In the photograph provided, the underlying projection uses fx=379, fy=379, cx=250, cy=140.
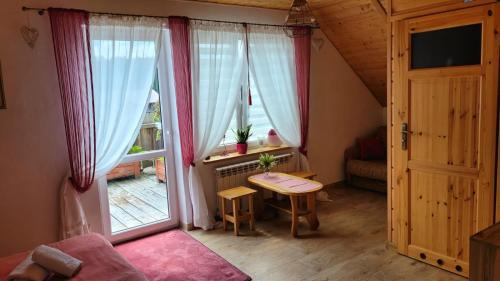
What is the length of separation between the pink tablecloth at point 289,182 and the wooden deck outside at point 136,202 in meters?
1.04

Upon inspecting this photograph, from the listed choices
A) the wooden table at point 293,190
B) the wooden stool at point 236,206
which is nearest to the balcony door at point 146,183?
the wooden stool at point 236,206

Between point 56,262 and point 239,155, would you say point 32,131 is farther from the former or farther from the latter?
point 239,155

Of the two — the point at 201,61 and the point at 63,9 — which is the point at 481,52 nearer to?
the point at 201,61

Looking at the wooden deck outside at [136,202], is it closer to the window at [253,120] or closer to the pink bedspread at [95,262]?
the window at [253,120]

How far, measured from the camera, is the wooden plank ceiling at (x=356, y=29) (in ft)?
13.5

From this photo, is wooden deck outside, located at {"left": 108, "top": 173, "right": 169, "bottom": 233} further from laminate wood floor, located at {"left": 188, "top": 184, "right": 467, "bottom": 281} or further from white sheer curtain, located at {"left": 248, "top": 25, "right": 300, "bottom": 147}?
white sheer curtain, located at {"left": 248, "top": 25, "right": 300, "bottom": 147}

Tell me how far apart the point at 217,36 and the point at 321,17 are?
1437 mm

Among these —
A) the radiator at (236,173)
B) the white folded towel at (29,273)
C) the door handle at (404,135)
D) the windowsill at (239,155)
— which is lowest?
the white folded towel at (29,273)

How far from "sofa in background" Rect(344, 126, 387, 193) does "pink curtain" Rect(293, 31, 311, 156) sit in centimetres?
91

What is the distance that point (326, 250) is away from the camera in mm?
3379

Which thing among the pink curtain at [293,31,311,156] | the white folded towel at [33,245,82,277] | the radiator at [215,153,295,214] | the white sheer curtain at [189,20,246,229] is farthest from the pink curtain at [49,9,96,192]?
the pink curtain at [293,31,311,156]

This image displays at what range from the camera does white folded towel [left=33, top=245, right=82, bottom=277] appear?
204 centimetres

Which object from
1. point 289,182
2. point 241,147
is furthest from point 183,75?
point 289,182

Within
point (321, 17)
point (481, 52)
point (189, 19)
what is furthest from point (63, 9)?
point (481, 52)
